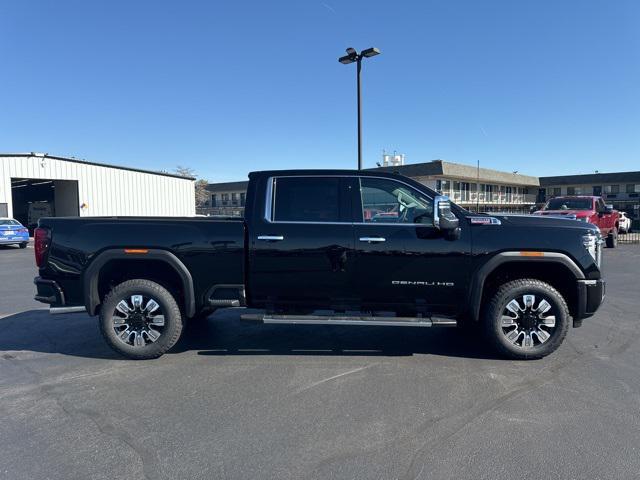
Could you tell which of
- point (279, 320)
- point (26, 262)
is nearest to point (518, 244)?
point (279, 320)

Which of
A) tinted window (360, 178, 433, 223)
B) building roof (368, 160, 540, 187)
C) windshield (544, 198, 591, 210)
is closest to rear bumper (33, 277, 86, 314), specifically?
tinted window (360, 178, 433, 223)

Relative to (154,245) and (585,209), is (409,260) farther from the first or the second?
(585,209)

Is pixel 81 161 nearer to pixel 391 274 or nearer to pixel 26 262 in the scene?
pixel 26 262

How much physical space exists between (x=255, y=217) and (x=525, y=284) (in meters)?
2.98

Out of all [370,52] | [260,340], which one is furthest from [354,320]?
Answer: [370,52]

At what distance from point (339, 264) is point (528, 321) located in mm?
2099

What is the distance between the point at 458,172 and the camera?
4253 cm

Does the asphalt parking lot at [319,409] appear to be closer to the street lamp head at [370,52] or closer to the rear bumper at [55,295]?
the rear bumper at [55,295]

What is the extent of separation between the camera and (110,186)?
3008 centimetres

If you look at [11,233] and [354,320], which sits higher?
[11,233]

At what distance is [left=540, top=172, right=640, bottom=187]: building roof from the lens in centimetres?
5209

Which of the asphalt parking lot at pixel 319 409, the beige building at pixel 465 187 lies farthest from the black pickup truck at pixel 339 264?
the beige building at pixel 465 187

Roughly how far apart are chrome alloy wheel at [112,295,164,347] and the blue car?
19.5 meters

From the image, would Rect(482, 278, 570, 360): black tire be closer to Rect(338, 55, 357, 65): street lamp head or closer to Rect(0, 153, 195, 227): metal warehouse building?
Rect(338, 55, 357, 65): street lamp head
